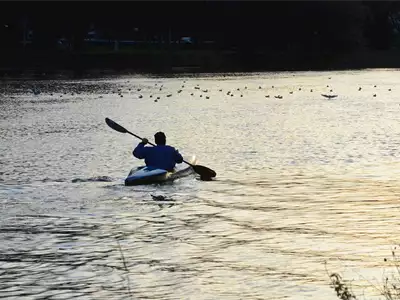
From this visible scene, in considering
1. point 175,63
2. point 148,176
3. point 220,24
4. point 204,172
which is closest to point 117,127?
point 204,172

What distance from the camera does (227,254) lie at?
768 inches

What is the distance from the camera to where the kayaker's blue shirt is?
2791 cm

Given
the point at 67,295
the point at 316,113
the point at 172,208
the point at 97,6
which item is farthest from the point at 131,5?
the point at 67,295

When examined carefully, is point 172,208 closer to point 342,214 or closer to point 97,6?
point 342,214

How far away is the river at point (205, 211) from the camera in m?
17.7

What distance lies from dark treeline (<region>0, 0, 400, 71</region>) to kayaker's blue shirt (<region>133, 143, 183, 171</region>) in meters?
90.5

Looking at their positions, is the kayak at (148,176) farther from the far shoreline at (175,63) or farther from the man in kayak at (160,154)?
the far shoreline at (175,63)

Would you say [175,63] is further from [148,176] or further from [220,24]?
[148,176]

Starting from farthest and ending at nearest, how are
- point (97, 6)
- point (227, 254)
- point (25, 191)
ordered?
point (97, 6) < point (25, 191) < point (227, 254)

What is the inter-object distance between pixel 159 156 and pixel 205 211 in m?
4.20

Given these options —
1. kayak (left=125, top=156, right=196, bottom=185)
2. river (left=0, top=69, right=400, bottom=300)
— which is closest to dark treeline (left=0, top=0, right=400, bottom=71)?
river (left=0, top=69, right=400, bottom=300)

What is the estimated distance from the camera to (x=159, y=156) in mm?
27969

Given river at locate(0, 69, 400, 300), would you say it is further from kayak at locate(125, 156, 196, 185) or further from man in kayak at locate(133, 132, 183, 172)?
man in kayak at locate(133, 132, 183, 172)

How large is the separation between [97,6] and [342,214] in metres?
102
